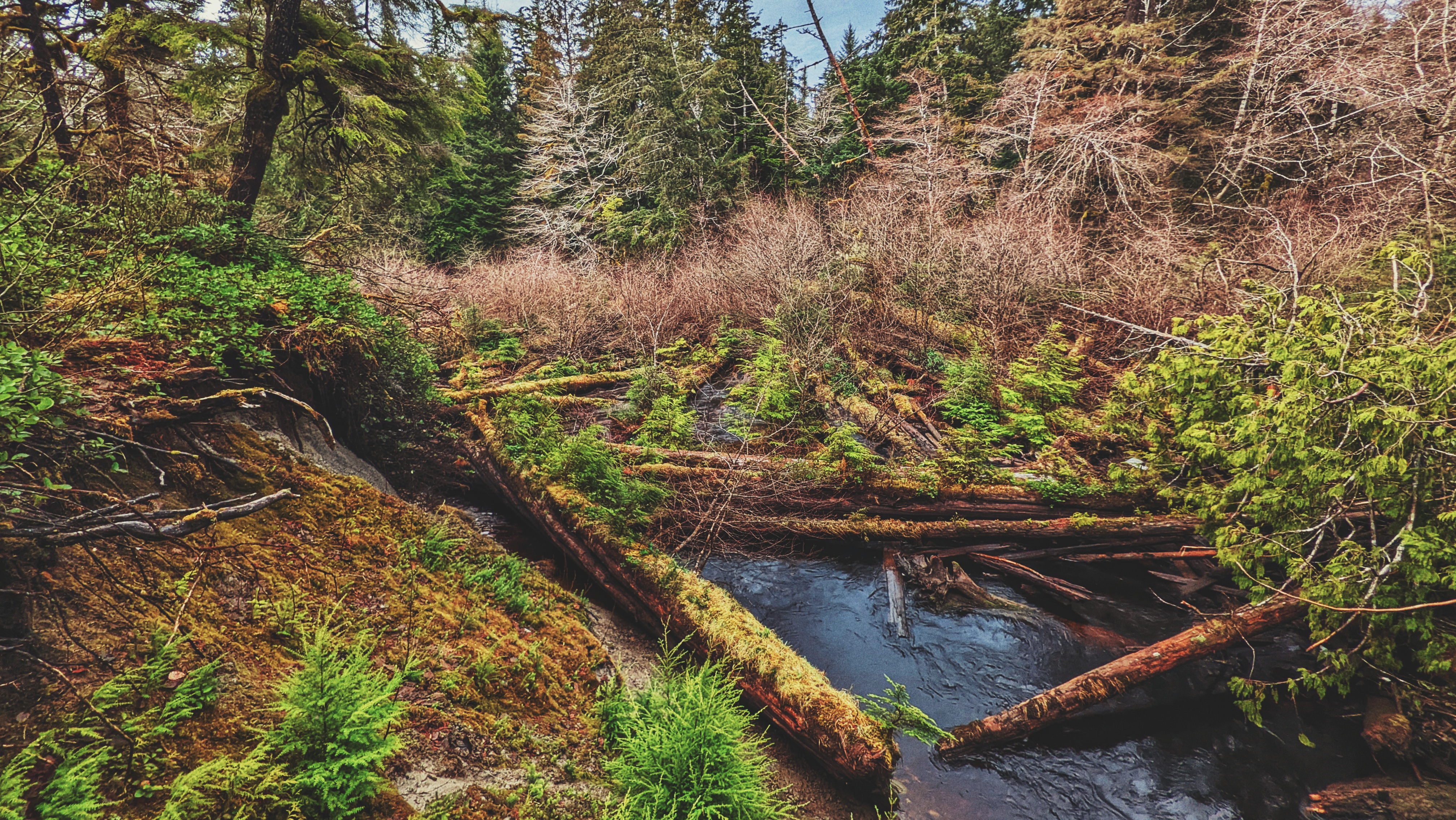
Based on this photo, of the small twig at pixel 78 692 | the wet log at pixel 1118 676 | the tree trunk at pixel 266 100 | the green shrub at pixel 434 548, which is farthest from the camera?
the tree trunk at pixel 266 100

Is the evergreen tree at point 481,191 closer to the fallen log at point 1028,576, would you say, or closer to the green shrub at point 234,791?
the fallen log at point 1028,576

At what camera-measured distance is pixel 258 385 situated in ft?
13.4

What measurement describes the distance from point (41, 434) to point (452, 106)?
7.40 metres

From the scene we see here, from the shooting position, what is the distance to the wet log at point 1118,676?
405 cm

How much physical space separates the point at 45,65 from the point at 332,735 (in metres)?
6.96

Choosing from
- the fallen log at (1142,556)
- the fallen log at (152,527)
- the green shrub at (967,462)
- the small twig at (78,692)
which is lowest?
the fallen log at (1142,556)

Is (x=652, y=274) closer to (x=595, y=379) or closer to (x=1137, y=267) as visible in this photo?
(x=595, y=379)

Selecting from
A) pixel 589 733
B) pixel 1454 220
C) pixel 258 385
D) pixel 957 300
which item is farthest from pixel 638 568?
pixel 1454 220

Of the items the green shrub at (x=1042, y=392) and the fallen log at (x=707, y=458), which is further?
the green shrub at (x=1042, y=392)

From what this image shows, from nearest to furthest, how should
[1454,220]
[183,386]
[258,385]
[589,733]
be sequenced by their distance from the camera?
[589,733]
[183,386]
[258,385]
[1454,220]

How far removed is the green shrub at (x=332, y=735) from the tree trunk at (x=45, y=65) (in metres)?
5.37

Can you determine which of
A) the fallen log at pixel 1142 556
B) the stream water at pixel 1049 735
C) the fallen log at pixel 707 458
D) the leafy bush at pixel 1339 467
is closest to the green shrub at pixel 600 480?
the fallen log at pixel 707 458

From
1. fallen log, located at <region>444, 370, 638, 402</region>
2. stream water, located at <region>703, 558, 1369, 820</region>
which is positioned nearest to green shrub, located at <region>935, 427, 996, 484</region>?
stream water, located at <region>703, 558, 1369, 820</region>

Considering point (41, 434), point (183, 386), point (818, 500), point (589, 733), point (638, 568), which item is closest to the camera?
point (41, 434)
